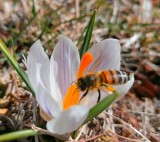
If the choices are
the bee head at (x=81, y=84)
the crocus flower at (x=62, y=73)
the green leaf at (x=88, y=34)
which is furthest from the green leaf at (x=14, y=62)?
the green leaf at (x=88, y=34)

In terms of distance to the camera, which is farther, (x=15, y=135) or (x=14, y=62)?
(x=14, y=62)

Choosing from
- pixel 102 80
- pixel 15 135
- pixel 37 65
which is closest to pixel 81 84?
pixel 102 80

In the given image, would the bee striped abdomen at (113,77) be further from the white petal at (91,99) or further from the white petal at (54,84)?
the white petal at (54,84)

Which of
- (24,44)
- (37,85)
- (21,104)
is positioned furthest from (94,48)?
(24,44)

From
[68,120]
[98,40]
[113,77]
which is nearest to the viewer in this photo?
[68,120]

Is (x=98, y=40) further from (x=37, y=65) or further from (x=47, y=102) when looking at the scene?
(x=47, y=102)

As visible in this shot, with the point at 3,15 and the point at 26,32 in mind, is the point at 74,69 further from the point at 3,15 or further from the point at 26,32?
the point at 3,15
